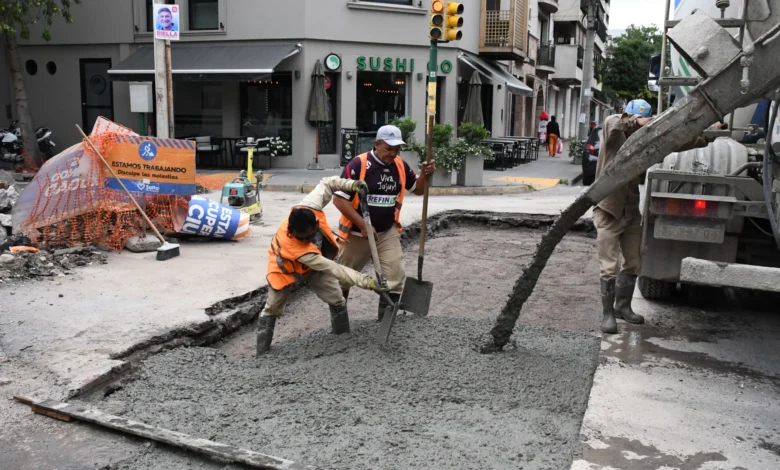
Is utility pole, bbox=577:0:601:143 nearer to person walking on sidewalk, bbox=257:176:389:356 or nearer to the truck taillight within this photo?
the truck taillight

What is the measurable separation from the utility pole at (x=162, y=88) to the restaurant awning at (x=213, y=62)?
648 centimetres

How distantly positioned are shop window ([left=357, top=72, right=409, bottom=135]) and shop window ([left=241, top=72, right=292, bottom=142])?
2.06 meters

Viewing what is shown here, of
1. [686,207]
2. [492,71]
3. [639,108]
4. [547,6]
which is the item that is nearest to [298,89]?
[492,71]

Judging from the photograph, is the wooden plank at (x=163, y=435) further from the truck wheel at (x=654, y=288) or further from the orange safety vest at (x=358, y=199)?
the truck wheel at (x=654, y=288)

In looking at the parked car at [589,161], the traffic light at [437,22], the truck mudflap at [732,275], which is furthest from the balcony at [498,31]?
the truck mudflap at [732,275]

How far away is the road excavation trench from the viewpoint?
12.2 feet

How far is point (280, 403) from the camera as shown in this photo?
4293 millimetres

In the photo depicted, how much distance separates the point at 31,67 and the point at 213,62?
7414 millimetres

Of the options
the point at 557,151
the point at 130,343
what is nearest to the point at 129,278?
the point at 130,343

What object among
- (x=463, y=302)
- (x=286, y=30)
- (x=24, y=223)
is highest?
(x=286, y=30)

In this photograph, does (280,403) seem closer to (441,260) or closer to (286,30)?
(441,260)

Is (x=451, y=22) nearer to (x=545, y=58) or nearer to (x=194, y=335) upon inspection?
(x=194, y=335)

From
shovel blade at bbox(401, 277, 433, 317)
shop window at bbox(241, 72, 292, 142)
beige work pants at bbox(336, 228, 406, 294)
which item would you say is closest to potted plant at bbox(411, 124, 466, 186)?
shop window at bbox(241, 72, 292, 142)

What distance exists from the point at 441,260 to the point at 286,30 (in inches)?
502
